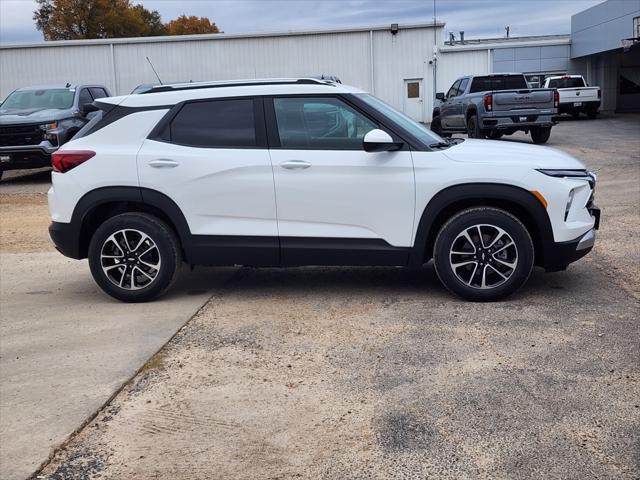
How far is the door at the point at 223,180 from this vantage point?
5.91 meters

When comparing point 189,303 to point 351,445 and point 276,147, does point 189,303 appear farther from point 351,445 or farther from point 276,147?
point 351,445

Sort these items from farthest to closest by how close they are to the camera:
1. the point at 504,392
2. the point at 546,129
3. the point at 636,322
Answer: the point at 546,129 < the point at 636,322 < the point at 504,392

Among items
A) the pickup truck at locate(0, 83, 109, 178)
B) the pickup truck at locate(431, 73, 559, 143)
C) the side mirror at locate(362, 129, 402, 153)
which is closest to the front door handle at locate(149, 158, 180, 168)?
the side mirror at locate(362, 129, 402, 153)

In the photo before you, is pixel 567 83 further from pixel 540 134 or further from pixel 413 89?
pixel 540 134

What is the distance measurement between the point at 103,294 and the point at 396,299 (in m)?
2.71

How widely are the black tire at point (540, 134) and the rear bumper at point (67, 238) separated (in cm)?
1567

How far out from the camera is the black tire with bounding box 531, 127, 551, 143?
1964 centimetres

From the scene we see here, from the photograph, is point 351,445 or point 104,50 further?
point 104,50

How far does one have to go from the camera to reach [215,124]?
19.9 ft

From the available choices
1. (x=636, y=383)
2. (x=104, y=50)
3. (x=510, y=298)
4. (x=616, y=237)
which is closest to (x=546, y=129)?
(x=616, y=237)

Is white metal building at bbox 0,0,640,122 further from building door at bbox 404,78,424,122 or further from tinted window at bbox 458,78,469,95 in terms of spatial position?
tinted window at bbox 458,78,469,95

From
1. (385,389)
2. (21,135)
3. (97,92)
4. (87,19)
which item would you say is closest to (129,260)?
(385,389)

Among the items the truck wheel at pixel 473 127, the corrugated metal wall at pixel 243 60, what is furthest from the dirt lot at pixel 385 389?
the corrugated metal wall at pixel 243 60

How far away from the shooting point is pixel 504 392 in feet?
13.4
